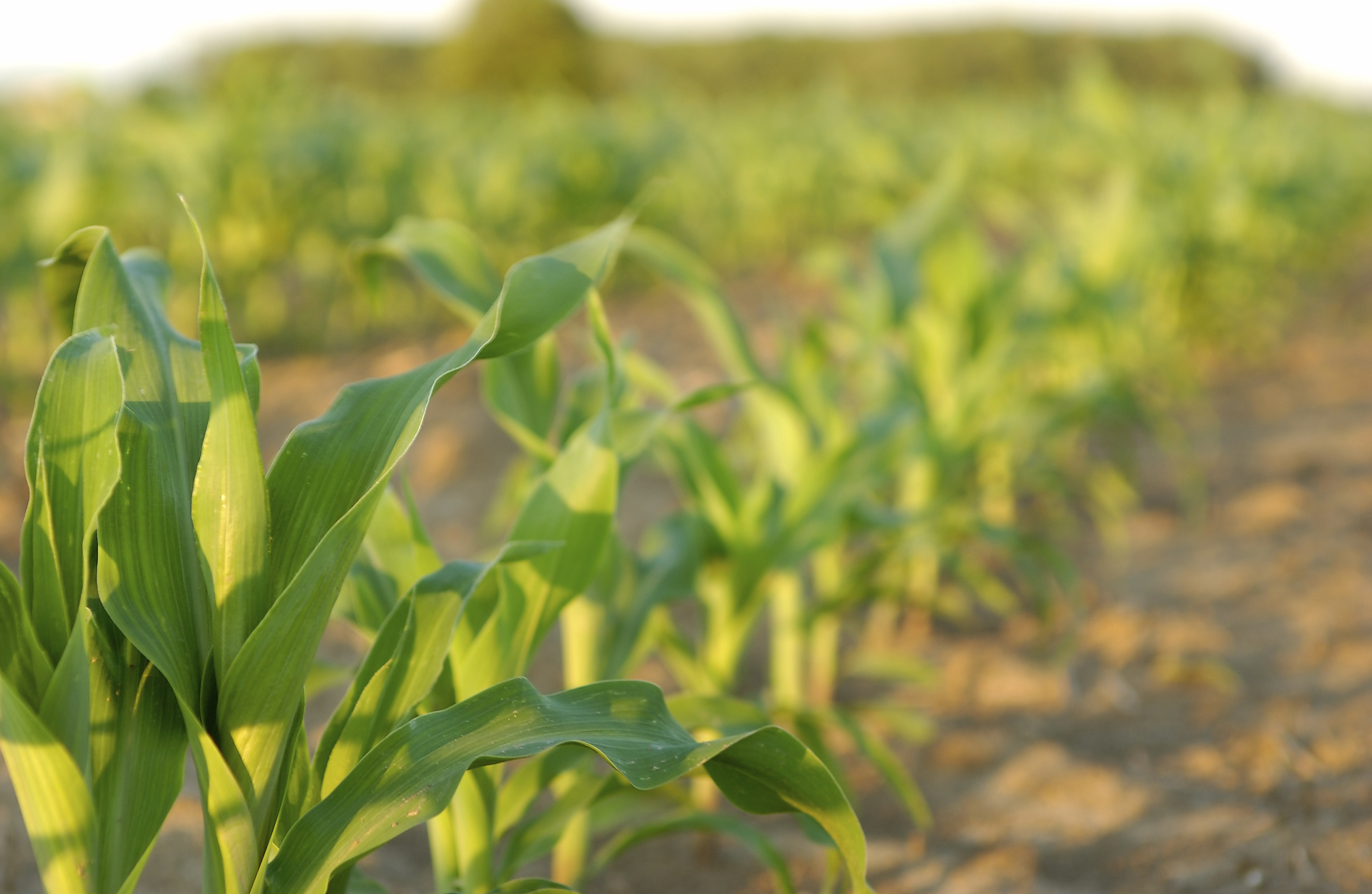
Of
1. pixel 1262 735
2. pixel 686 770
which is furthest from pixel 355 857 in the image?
pixel 1262 735

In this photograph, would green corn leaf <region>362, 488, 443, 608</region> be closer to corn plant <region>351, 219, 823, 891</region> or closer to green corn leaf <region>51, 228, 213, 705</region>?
corn plant <region>351, 219, 823, 891</region>

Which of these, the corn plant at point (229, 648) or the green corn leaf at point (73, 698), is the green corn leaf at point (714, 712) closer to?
the corn plant at point (229, 648)

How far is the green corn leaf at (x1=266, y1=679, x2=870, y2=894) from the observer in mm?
742

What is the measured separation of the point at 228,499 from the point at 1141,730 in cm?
163

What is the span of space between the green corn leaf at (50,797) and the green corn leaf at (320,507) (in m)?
0.10

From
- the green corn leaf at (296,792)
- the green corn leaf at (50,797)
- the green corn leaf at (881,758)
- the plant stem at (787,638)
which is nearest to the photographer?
the green corn leaf at (50,797)

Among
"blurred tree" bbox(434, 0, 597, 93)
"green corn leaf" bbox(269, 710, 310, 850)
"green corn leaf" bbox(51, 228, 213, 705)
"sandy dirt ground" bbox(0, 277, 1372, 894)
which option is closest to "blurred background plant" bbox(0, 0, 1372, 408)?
"green corn leaf" bbox(51, 228, 213, 705)

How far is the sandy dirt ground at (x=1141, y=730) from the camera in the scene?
1.43 metres

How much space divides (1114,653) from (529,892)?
1.63 metres

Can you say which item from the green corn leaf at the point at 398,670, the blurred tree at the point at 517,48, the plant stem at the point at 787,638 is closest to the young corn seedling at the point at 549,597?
the green corn leaf at the point at 398,670

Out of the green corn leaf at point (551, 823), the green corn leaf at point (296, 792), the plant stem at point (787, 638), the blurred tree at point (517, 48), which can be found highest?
the blurred tree at point (517, 48)

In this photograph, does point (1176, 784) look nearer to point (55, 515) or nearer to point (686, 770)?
point (686, 770)

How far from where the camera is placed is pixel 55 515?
0.72 meters

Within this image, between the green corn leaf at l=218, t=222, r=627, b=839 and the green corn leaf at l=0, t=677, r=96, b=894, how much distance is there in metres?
0.10
